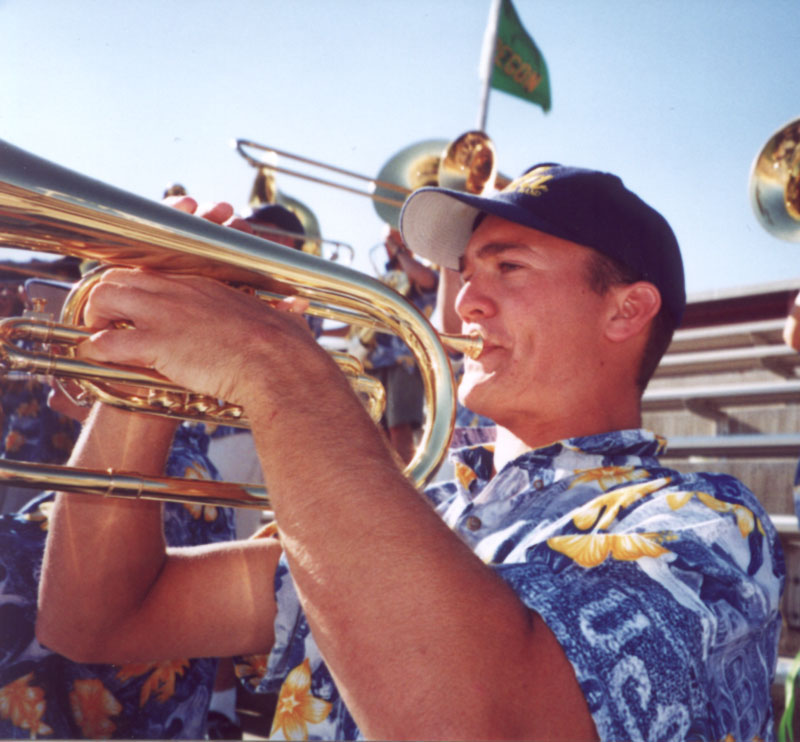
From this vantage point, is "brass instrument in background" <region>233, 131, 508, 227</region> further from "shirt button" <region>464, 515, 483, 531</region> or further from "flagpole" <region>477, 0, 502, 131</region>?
"shirt button" <region>464, 515, 483, 531</region>

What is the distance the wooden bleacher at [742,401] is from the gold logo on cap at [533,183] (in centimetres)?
185

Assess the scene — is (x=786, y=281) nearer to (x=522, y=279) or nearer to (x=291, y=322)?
(x=522, y=279)

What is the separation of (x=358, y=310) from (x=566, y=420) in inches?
22.1

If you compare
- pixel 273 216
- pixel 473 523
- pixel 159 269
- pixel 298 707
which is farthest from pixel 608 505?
pixel 273 216

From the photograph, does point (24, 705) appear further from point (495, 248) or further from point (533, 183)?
point (533, 183)

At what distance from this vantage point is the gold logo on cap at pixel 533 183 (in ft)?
5.74

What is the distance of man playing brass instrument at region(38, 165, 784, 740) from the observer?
3.10ft

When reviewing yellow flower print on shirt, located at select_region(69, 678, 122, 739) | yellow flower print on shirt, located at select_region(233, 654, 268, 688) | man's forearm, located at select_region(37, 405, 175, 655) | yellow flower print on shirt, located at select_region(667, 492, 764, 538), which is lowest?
yellow flower print on shirt, located at select_region(69, 678, 122, 739)

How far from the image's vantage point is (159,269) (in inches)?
49.8

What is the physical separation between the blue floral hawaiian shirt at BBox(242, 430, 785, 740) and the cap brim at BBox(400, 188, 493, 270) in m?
0.74

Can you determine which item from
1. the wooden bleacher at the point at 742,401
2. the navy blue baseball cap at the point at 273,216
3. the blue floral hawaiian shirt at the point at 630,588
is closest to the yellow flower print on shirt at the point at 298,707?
the blue floral hawaiian shirt at the point at 630,588

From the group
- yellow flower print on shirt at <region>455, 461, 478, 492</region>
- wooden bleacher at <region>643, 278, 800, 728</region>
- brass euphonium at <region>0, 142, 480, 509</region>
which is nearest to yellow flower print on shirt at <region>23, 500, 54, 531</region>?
brass euphonium at <region>0, 142, 480, 509</region>

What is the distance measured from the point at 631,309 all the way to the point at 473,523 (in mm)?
651

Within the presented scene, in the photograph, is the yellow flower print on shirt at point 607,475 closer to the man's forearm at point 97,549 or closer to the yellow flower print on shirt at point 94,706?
the man's forearm at point 97,549
